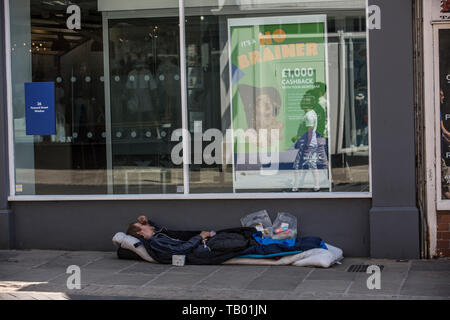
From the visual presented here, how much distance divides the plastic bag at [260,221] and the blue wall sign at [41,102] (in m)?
3.14

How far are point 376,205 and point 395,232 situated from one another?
1.34ft

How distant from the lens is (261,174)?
9.45m

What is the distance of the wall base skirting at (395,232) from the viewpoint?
8.69m

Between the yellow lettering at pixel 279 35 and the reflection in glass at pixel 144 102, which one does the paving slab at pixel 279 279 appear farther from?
the yellow lettering at pixel 279 35

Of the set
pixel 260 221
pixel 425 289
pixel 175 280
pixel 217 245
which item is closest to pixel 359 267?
pixel 425 289

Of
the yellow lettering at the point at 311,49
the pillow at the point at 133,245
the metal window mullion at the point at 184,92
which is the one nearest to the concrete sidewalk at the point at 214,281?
the pillow at the point at 133,245

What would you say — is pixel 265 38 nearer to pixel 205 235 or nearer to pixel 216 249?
pixel 205 235

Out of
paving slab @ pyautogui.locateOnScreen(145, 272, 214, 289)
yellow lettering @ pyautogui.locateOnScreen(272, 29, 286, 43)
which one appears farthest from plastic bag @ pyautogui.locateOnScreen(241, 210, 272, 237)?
yellow lettering @ pyautogui.locateOnScreen(272, 29, 286, 43)

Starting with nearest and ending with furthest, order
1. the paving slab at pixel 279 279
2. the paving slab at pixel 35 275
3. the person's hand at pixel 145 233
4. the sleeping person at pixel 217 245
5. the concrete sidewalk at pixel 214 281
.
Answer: the concrete sidewalk at pixel 214 281, the paving slab at pixel 279 279, the paving slab at pixel 35 275, the sleeping person at pixel 217 245, the person's hand at pixel 145 233

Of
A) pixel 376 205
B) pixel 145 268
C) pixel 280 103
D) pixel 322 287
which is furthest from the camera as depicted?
pixel 280 103

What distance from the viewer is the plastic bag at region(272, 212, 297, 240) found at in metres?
8.94

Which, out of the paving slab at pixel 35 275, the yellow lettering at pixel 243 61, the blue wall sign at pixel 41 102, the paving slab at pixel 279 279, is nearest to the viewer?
the paving slab at pixel 279 279

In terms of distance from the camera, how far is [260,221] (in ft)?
29.8
